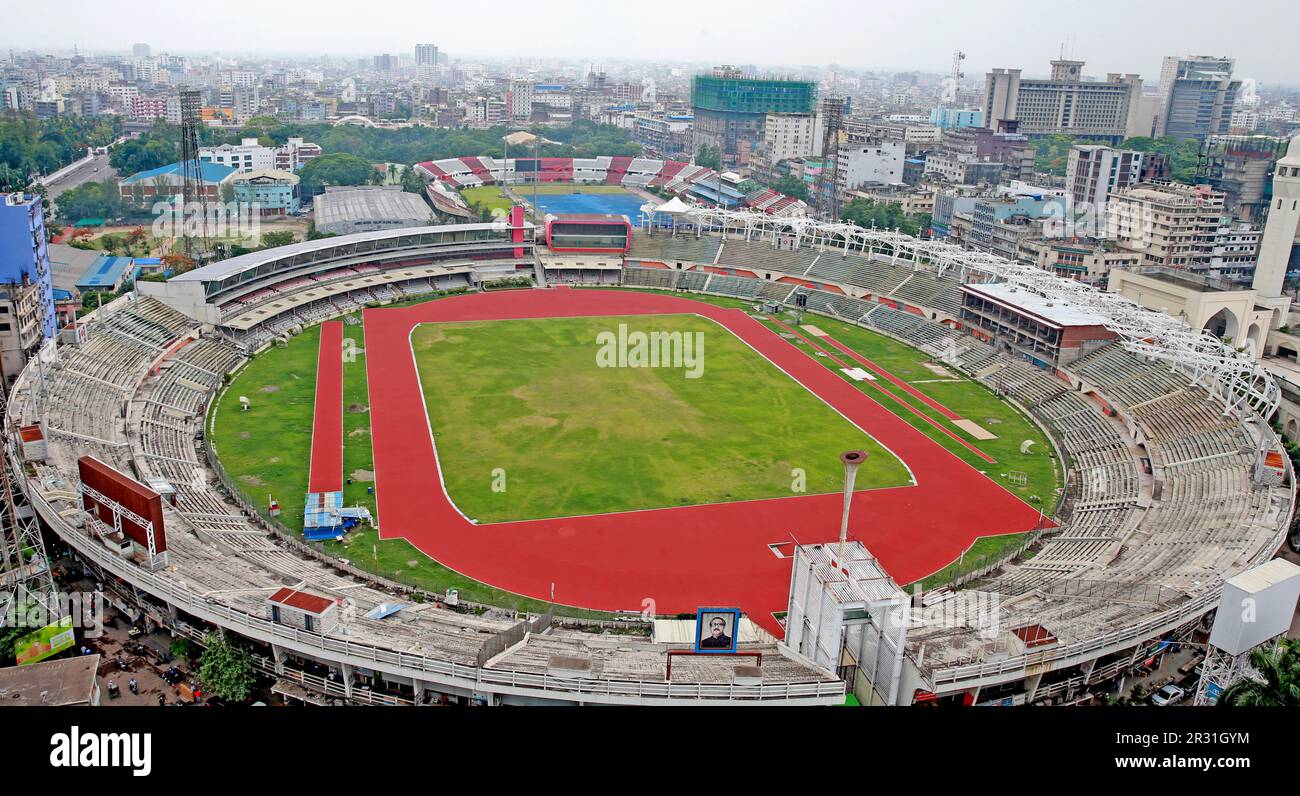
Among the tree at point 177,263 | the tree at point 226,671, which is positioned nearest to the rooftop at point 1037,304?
the tree at point 226,671

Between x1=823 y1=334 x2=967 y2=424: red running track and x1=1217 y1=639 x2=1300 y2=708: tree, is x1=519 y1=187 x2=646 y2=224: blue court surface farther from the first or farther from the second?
x1=1217 y1=639 x2=1300 y2=708: tree

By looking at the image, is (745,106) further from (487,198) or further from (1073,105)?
(487,198)

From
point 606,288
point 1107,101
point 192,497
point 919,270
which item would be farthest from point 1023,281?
point 1107,101

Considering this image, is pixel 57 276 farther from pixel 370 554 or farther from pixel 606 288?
pixel 370 554

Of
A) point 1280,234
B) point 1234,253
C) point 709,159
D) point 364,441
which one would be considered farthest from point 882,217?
point 364,441

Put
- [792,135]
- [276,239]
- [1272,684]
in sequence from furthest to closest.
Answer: [792,135]
[276,239]
[1272,684]

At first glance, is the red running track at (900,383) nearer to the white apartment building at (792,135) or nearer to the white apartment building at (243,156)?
the white apartment building at (243,156)

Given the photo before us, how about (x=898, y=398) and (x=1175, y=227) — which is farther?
(x=1175, y=227)

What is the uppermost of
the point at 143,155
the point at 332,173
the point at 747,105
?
the point at 747,105
